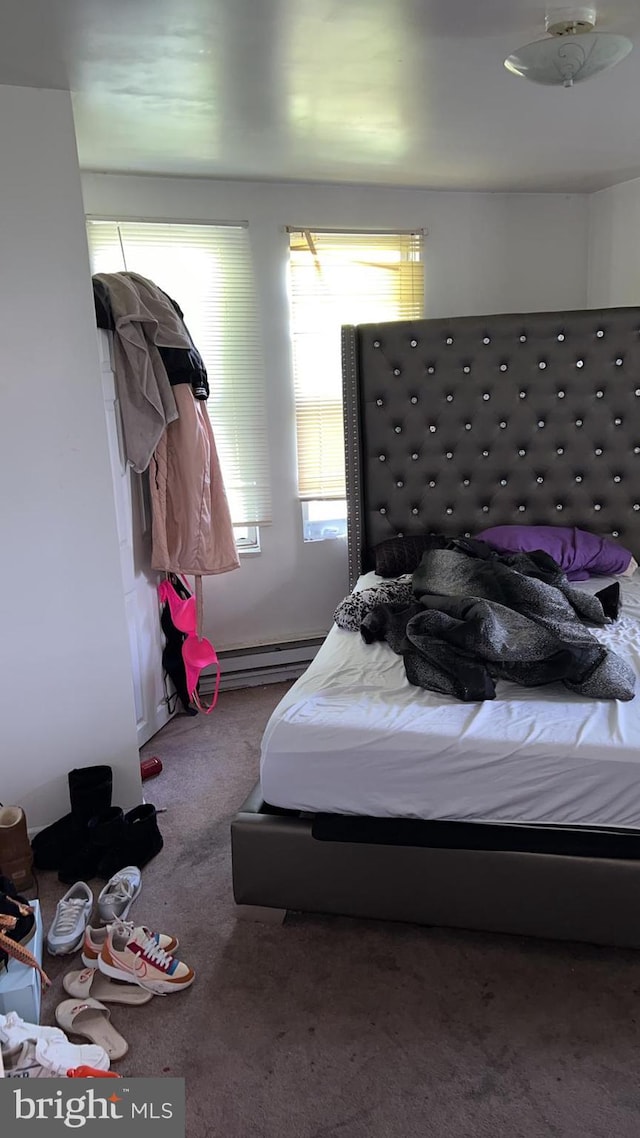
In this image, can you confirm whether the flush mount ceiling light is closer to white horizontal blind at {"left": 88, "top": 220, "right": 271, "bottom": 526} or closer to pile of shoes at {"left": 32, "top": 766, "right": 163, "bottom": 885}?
white horizontal blind at {"left": 88, "top": 220, "right": 271, "bottom": 526}

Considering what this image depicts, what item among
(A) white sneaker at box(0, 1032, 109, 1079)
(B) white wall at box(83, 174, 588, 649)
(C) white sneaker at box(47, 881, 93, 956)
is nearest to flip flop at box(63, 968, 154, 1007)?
(C) white sneaker at box(47, 881, 93, 956)

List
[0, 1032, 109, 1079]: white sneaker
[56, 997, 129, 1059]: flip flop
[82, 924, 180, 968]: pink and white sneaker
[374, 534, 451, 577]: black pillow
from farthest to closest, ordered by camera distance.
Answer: [374, 534, 451, 577]: black pillow
[82, 924, 180, 968]: pink and white sneaker
[56, 997, 129, 1059]: flip flop
[0, 1032, 109, 1079]: white sneaker

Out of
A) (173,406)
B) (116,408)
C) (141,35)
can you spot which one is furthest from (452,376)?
(141,35)

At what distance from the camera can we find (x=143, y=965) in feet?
5.84

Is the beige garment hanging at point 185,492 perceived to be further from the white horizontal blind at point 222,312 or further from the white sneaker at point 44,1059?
the white sneaker at point 44,1059

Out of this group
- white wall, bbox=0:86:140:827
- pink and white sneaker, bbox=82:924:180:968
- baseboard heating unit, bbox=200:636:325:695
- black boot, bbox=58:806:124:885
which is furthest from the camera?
baseboard heating unit, bbox=200:636:325:695

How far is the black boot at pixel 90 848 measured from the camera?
2221 millimetres

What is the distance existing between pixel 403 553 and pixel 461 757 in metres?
1.51

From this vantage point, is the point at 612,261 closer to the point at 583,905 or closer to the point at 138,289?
the point at 138,289

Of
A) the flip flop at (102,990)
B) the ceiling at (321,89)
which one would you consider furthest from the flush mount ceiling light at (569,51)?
the flip flop at (102,990)

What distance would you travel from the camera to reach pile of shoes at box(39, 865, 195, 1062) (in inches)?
65.7

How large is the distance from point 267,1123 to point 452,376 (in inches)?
108

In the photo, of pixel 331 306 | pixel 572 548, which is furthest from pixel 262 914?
pixel 331 306

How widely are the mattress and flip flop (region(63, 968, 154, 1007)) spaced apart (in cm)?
52
